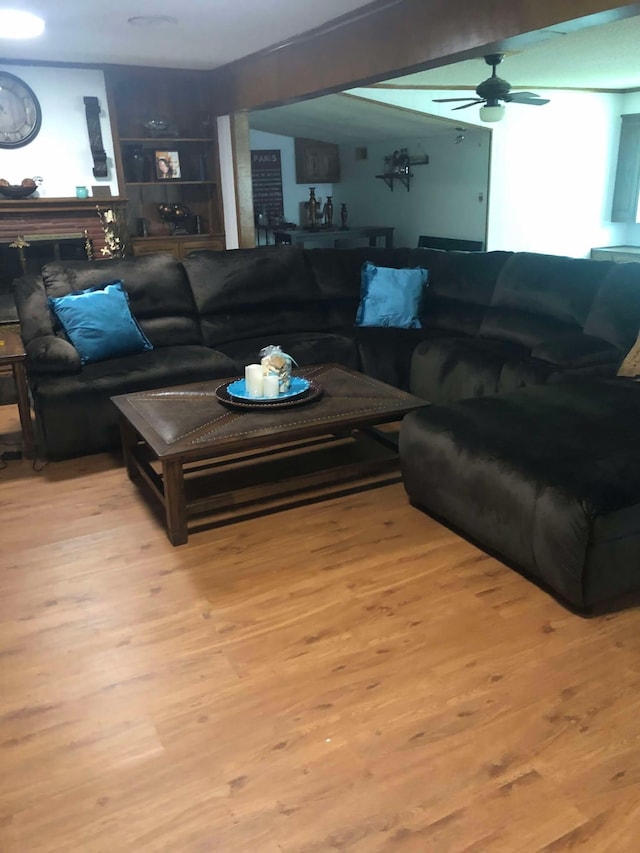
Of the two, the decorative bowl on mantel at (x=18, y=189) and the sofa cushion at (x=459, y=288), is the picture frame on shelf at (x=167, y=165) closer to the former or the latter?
the decorative bowl on mantel at (x=18, y=189)

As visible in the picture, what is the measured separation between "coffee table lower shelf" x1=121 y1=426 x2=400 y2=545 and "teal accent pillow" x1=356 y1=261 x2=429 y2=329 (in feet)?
3.58

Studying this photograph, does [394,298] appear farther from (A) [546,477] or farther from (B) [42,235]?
(B) [42,235]

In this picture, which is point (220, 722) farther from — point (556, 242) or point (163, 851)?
point (556, 242)

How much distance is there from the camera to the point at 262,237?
29.7ft

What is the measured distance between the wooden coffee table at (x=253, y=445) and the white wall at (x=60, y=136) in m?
3.41

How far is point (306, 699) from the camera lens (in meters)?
1.98

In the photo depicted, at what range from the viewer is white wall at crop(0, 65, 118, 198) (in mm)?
5707

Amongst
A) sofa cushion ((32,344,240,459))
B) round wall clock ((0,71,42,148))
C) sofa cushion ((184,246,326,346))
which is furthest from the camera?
round wall clock ((0,71,42,148))

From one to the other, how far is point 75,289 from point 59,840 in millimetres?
3268

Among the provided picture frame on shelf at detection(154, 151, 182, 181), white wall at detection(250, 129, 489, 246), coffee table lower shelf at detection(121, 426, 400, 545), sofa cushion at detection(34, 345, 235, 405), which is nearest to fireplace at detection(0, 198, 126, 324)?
picture frame on shelf at detection(154, 151, 182, 181)

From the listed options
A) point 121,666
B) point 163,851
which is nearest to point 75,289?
point 121,666

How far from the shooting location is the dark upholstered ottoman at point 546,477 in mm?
2195

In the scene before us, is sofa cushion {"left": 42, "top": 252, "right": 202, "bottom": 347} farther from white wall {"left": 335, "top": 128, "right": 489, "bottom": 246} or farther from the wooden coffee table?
white wall {"left": 335, "top": 128, "right": 489, "bottom": 246}

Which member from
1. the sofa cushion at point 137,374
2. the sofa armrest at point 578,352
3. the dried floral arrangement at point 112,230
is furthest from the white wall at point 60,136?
the sofa armrest at point 578,352
